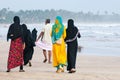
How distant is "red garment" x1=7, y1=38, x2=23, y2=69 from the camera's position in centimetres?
1251

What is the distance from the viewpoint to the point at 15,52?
12578 mm

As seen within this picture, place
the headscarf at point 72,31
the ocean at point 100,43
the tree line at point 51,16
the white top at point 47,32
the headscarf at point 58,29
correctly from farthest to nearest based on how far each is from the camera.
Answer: the tree line at point 51,16, the ocean at point 100,43, the white top at point 47,32, the headscarf at point 58,29, the headscarf at point 72,31

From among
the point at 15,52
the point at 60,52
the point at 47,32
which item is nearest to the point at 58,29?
the point at 60,52

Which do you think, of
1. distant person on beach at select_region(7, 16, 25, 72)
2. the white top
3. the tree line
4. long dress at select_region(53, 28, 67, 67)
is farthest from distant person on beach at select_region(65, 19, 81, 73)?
the tree line

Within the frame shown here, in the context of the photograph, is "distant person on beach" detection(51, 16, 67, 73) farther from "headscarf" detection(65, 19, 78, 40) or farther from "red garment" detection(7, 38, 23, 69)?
"red garment" detection(7, 38, 23, 69)

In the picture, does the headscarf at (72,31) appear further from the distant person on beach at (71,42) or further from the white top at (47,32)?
the white top at (47,32)

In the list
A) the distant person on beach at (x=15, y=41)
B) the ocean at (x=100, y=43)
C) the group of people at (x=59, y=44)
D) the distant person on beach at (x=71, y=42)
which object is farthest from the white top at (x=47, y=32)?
the ocean at (x=100, y=43)

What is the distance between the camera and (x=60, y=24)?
12.9m

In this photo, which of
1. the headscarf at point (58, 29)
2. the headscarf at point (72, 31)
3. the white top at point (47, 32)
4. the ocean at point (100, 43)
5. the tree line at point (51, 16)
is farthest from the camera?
the tree line at point (51, 16)

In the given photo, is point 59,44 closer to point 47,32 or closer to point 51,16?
point 47,32

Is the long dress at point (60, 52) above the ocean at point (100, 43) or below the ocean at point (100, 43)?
above

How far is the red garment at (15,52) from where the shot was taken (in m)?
12.5

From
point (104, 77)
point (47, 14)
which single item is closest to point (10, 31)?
point (104, 77)

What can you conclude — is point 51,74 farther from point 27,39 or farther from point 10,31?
point 27,39
